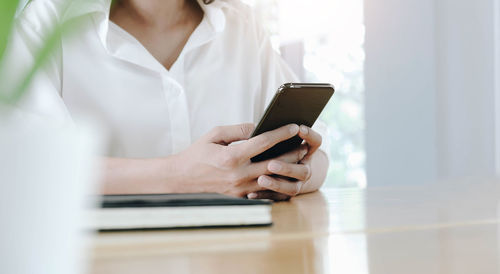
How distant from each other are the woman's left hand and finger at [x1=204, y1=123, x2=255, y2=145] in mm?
73

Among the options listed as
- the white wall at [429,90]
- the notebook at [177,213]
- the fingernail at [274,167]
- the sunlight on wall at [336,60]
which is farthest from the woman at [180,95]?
the sunlight on wall at [336,60]

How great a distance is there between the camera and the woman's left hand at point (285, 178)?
0.97m

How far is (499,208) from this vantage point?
2.74ft

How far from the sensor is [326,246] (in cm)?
51

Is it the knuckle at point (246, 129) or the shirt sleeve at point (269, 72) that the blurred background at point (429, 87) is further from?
the knuckle at point (246, 129)

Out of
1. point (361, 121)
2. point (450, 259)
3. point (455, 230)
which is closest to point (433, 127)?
point (361, 121)

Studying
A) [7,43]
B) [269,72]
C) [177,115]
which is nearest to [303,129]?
[177,115]

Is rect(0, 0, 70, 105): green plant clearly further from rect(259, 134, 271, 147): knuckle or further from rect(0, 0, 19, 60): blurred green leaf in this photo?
rect(259, 134, 271, 147): knuckle

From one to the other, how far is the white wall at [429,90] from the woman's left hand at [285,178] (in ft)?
6.14

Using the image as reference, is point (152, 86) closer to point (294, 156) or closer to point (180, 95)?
point (180, 95)

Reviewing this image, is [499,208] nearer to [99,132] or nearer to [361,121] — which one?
[99,132]

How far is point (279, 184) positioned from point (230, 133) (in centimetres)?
14

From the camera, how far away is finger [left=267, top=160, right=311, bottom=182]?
978mm

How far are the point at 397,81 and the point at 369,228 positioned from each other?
2.47m
